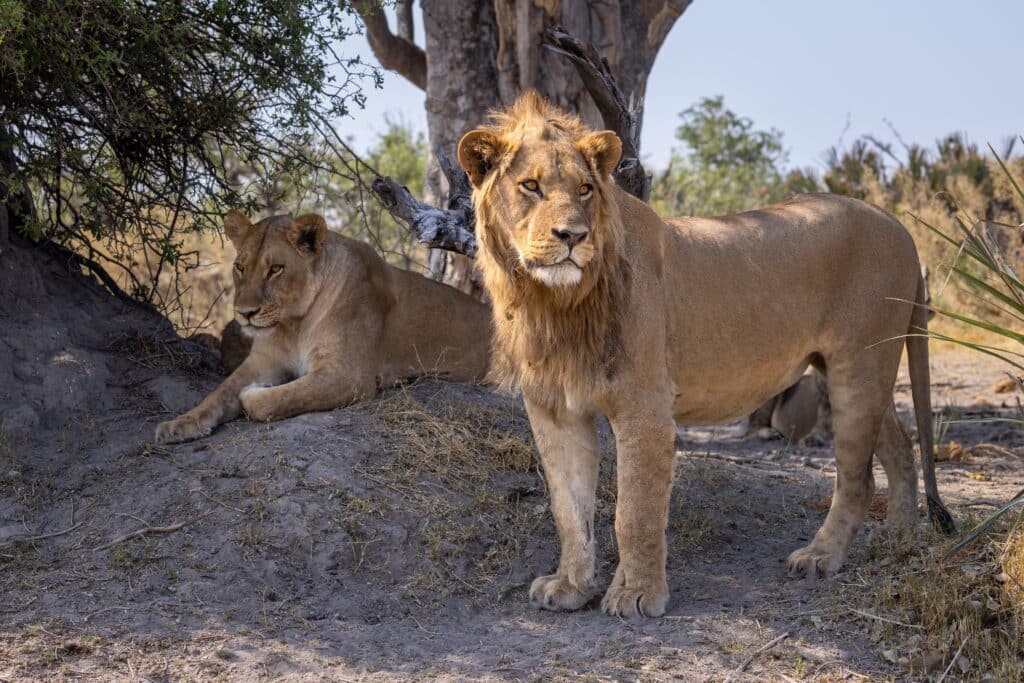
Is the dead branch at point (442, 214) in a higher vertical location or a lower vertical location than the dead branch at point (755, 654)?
higher

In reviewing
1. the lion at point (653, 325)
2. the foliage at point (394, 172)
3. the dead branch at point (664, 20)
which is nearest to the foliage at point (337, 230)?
the foliage at point (394, 172)

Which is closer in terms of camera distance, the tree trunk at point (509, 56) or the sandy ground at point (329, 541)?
the sandy ground at point (329, 541)

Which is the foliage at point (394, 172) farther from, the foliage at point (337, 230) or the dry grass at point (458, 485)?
the dry grass at point (458, 485)

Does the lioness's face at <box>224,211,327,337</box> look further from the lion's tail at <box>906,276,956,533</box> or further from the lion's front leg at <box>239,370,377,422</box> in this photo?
the lion's tail at <box>906,276,956,533</box>

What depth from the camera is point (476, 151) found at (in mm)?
4414

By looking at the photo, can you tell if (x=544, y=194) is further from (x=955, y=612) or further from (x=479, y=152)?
(x=955, y=612)

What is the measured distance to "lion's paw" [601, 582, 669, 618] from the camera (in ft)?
15.1

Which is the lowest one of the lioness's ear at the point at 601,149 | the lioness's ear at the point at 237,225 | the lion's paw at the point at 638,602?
the lion's paw at the point at 638,602

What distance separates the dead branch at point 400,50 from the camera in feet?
28.8

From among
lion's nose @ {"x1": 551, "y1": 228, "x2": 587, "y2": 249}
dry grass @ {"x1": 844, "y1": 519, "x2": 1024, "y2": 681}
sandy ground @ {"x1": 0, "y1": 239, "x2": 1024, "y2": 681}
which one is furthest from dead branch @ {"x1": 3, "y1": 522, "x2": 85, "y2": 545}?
dry grass @ {"x1": 844, "y1": 519, "x2": 1024, "y2": 681}

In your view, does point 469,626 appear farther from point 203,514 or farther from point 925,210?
point 925,210

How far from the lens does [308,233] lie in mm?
6410

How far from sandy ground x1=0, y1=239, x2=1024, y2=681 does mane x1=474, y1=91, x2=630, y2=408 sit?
3.33ft

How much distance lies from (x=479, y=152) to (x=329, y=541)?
184 cm
